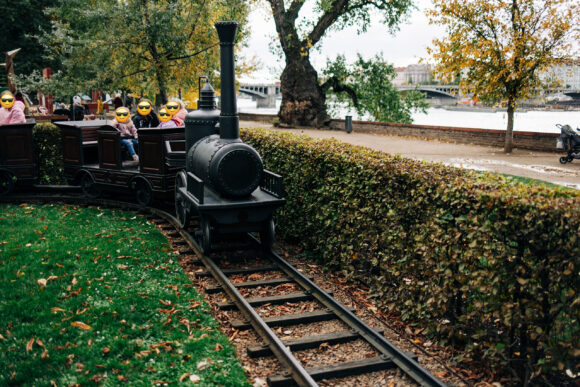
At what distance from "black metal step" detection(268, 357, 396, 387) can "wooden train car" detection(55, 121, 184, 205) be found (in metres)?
7.16

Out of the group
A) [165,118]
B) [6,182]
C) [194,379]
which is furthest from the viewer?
[6,182]

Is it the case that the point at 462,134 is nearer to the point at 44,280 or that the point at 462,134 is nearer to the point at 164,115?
the point at 164,115

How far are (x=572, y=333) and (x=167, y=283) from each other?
16.6 feet

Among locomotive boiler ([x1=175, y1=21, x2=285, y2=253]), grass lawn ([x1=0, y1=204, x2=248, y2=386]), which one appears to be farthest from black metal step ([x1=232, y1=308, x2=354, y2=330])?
locomotive boiler ([x1=175, y1=21, x2=285, y2=253])

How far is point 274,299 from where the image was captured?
6.66 m

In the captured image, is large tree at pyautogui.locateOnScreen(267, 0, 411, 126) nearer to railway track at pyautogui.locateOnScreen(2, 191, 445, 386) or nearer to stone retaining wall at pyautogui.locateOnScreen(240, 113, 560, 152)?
stone retaining wall at pyautogui.locateOnScreen(240, 113, 560, 152)

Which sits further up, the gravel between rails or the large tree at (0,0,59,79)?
the large tree at (0,0,59,79)

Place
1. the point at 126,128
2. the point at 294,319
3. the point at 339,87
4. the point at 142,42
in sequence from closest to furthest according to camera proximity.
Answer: the point at 294,319 → the point at 126,128 → the point at 142,42 → the point at 339,87

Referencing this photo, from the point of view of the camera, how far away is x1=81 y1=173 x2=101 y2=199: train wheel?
42.2 feet

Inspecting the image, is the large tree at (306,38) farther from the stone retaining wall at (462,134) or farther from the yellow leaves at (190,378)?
the yellow leaves at (190,378)

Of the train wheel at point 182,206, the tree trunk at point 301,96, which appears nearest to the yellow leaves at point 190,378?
the train wheel at point 182,206

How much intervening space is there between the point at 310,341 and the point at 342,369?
650mm

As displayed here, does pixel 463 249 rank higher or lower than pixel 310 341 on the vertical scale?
higher

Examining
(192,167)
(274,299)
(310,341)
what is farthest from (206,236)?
(310,341)
